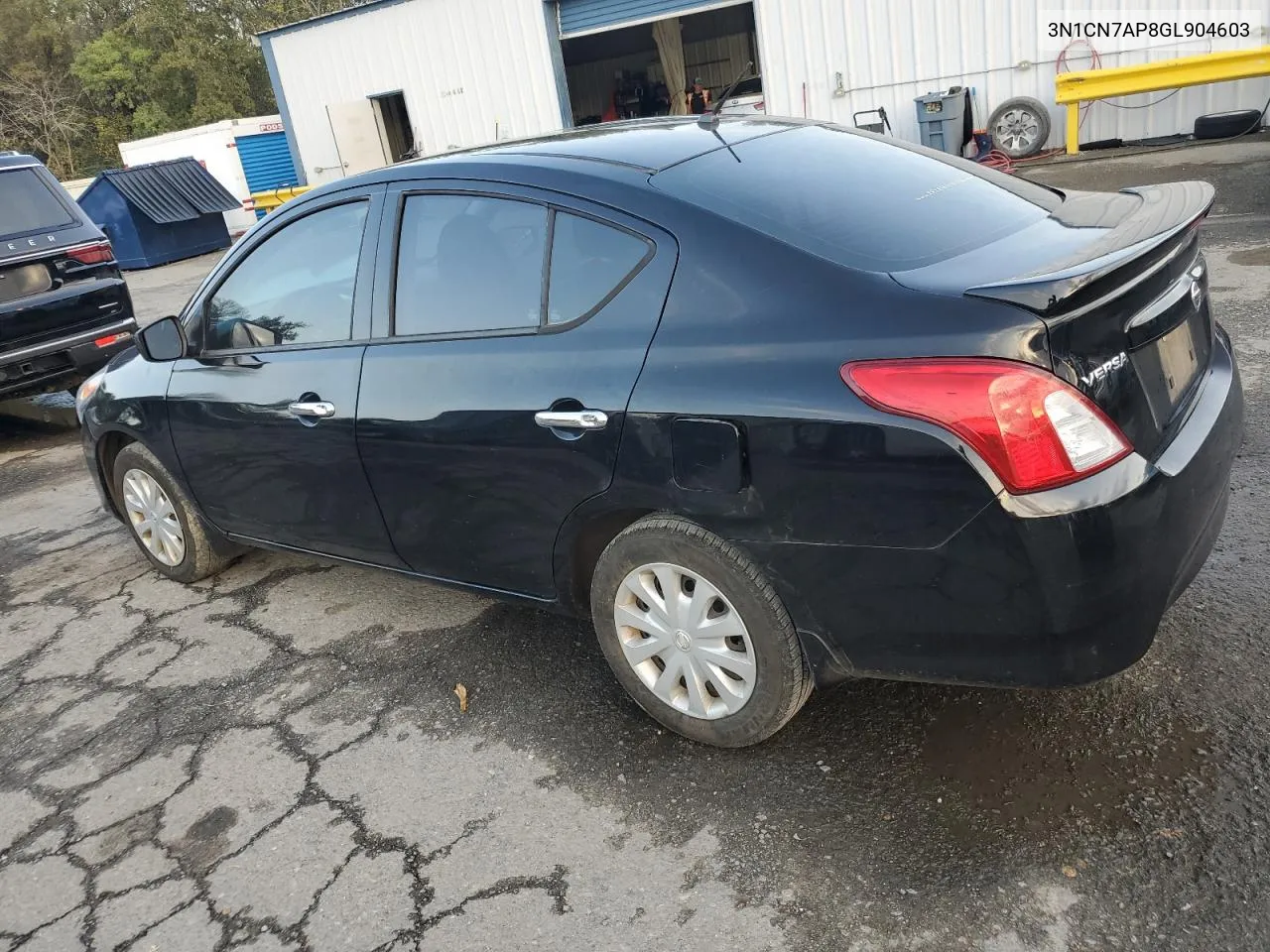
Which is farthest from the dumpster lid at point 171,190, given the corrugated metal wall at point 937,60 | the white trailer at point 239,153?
the corrugated metal wall at point 937,60

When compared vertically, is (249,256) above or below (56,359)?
above

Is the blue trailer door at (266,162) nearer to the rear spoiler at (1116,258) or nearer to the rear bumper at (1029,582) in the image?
the rear spoiler at (1116,258)

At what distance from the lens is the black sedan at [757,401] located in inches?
83.8

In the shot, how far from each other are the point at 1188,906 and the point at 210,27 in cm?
4803

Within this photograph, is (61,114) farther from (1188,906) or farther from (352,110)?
(1188,906)

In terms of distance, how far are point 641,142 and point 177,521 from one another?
266 centimetres

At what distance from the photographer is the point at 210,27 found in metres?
41.9

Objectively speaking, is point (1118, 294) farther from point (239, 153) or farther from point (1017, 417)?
point (239, 153)

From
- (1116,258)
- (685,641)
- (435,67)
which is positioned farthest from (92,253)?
(435,67)

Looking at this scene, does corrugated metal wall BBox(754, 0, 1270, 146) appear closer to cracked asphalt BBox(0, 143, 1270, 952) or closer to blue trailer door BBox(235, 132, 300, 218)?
cracked asphalt BBox(0, 143, 1270, 952)

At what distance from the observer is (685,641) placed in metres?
2.68

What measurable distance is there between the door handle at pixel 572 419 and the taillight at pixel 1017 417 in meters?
0.81

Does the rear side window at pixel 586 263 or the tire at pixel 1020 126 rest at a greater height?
the rear side window at pixel 586 263

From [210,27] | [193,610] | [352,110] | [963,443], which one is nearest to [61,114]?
[210,27]
